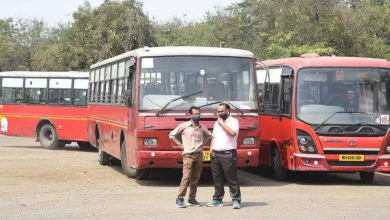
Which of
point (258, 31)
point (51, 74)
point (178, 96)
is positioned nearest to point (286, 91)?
point (178, 96)

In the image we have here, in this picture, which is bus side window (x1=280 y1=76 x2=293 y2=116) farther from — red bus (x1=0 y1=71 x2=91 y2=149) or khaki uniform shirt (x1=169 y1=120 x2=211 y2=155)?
red bus (x1=0 y1=71 x2=91 y2=149)

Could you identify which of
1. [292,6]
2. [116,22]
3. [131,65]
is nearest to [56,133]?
[131,65]

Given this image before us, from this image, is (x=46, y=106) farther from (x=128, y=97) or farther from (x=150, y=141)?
(x=150, y=141)

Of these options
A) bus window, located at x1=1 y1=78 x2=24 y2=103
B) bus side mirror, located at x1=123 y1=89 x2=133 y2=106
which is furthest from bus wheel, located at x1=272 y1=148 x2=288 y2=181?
bus window, located at x1=1 y1=78 x2=24 y2=103

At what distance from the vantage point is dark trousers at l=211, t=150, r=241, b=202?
12.6 m

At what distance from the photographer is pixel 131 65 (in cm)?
1670

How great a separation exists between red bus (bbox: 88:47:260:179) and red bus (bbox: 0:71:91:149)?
40.1ft

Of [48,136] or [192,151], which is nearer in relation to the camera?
[192,151]

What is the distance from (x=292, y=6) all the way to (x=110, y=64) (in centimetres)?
2250

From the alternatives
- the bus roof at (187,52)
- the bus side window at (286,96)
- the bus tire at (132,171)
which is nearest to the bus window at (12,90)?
the bus tire at (132,171)

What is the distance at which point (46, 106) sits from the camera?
30078 mm

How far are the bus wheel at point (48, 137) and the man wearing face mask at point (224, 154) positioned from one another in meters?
18.0

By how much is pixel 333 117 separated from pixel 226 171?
182 inches

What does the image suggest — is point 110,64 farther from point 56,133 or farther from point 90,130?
point 56,133
